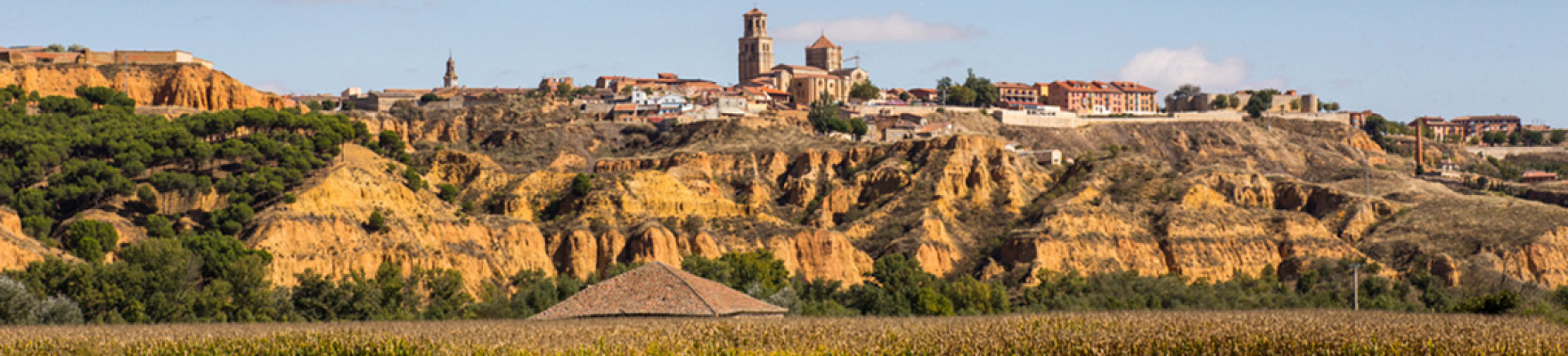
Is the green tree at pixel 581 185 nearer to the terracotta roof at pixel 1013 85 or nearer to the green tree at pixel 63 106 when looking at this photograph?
the green tree at pixel 63 106

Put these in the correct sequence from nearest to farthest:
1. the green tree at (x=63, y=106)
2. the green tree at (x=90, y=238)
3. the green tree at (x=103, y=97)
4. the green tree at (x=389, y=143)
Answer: the green tree at (x=90, y=238) → the green tree at (x=63, y=106) → the green tree at (x=389, y=143) → the green tree at (x=103, y=97)

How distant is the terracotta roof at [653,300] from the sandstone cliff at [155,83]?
6610 cm

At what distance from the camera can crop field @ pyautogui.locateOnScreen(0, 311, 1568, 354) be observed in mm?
57219

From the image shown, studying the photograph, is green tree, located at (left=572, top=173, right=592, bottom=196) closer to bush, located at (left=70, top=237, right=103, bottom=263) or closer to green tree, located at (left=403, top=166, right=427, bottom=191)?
green tree, located at (left=403, top=166, right=427, bottom=191)

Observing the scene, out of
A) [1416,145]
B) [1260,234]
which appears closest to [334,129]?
[1260,234]

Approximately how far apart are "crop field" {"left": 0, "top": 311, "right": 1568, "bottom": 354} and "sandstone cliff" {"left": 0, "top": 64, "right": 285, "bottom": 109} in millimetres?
66974

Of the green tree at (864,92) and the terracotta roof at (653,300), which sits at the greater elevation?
the green tree at (864,92)

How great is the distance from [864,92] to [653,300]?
4580 inches

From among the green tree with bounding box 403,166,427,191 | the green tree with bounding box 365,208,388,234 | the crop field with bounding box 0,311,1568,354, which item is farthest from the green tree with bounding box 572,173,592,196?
the crop field with bounding box 0,311,1568,354

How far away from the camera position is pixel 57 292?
279ft

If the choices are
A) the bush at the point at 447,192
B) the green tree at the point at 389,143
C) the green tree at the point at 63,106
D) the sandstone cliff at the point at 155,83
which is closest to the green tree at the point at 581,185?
the bush at the point at 447,192

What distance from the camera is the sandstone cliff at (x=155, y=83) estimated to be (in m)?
134

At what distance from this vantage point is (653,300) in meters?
71.9

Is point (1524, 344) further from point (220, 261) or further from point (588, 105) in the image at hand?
point (588, 105)
